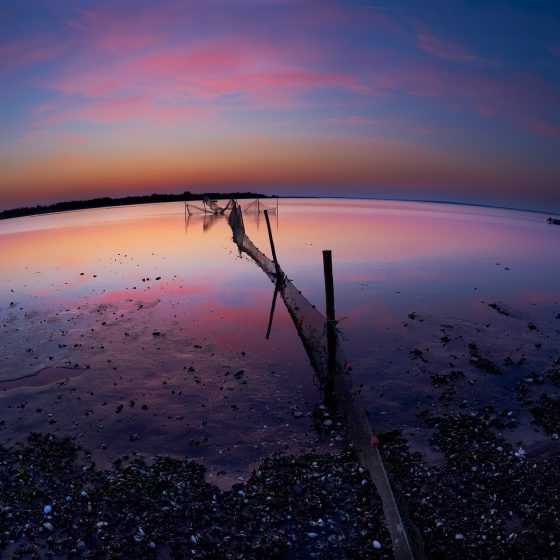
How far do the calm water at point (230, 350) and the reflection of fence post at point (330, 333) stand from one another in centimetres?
91

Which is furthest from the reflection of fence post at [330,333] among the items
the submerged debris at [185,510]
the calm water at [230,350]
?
the submerged debris at [185,510]

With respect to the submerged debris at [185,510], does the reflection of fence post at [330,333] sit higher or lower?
higher

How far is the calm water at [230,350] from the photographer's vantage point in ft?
36.9

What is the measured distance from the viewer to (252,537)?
24.1ft

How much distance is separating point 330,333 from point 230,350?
655 centimetres

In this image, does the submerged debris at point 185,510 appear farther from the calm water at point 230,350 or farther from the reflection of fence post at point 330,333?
the reflection of fence post at point 330,333

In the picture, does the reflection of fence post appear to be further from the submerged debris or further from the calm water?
the submerged debris

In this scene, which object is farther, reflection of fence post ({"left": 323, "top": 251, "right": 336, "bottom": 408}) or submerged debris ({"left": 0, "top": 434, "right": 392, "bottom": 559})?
reflection of fence post ({"left": 323, "top": 251, "right": 336, "bottom": 408})

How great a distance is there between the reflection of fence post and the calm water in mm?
905

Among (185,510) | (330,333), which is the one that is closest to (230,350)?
(330,333)

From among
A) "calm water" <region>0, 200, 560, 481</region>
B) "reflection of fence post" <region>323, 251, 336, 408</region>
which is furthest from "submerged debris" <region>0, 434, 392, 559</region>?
"reflection of fence post" <region>323, 251, 336, 408</region>

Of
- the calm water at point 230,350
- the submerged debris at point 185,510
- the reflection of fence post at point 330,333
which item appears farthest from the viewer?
the reflection of fence post at point 330,333

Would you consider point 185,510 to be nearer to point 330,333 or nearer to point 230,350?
point 330,333

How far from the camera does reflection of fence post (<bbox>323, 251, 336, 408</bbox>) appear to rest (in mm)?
11445
